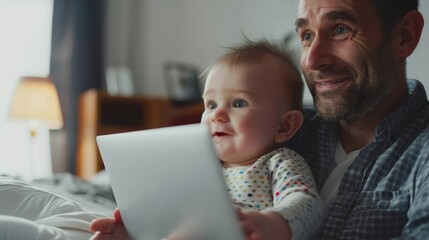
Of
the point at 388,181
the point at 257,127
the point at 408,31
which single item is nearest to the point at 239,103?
the point at 257,127

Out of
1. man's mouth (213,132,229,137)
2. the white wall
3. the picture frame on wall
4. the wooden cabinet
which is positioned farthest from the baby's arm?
→ the picture frame on wall

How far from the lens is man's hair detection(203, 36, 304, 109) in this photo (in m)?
1.04

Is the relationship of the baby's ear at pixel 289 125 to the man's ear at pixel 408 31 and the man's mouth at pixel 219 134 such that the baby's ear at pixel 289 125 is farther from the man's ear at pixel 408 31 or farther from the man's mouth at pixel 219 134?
the man's ear at pixel 408 31

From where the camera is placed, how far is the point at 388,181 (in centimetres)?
92

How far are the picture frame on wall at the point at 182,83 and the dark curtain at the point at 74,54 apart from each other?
23.4 inches

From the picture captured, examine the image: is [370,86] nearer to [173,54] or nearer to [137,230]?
[137,230]

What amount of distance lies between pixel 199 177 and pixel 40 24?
3.38m

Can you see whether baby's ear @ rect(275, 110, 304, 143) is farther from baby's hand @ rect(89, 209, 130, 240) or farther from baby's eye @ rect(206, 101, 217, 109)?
baby's hand @ rect(89, 209, 130, 240)

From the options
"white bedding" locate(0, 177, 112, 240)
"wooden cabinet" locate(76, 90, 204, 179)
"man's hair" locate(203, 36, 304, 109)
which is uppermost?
"man's hair" locate(203, 36, 304, 109)

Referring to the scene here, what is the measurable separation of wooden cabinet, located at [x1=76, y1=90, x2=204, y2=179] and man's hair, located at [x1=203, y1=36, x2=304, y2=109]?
2.44 metres

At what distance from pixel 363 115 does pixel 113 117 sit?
2.96 m

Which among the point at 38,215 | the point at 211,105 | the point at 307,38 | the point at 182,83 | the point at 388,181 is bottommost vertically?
the point at 182,83

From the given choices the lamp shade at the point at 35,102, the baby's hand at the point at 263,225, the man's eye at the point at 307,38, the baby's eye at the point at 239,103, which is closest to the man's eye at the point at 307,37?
the man's eye at the point at 307,38

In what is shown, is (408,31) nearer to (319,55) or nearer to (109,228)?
(319,55)
